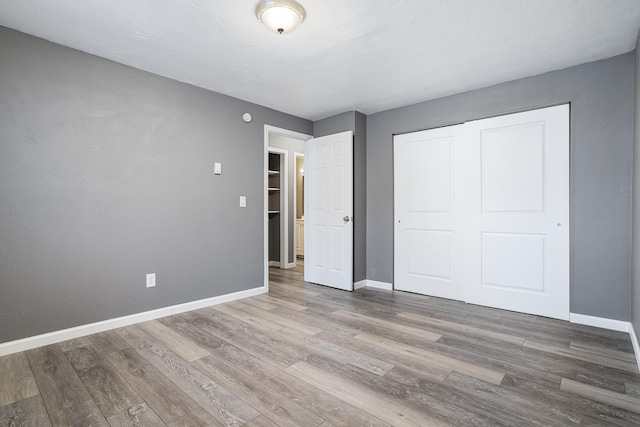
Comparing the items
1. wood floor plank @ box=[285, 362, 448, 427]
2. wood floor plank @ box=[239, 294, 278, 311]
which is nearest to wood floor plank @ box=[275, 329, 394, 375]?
wood floor plank @ box=[285, 362, 448, 427]

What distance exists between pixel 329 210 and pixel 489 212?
6.53 ft

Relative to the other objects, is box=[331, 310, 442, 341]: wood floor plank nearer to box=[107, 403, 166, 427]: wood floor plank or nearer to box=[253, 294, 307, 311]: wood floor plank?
box=[253, 294, 307, 311]: wood floor plank

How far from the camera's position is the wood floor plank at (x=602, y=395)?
66.9 inches

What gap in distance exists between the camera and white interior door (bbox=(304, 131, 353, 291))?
4.25 m

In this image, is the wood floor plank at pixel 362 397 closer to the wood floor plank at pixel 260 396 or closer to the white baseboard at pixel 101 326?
the wood floor plank at pixel 260 396

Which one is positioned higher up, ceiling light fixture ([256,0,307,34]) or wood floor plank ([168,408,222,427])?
ceiling light fixture ([256,0,307,34])

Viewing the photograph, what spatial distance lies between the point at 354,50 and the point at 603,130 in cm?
231

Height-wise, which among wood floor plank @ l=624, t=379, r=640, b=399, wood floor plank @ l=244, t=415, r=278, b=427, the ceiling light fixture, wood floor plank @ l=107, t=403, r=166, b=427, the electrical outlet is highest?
the ceiling light fixture

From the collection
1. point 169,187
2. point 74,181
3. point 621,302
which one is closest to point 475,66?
point 621,302

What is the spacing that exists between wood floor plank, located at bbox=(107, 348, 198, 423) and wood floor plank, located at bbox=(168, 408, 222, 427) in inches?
1.5

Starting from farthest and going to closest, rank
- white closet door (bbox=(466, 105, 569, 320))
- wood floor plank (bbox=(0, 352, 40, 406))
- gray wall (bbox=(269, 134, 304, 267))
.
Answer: gray wall (bbox=(269, 134, 304, 267))
white closet door (bbox=(466, 105, 569, 320))
wood floor plank (bbox=(0, 352, 40, 406))

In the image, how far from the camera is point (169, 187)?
3.21 meters

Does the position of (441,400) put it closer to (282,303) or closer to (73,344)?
(282,303)

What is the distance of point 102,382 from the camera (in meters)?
1.93
